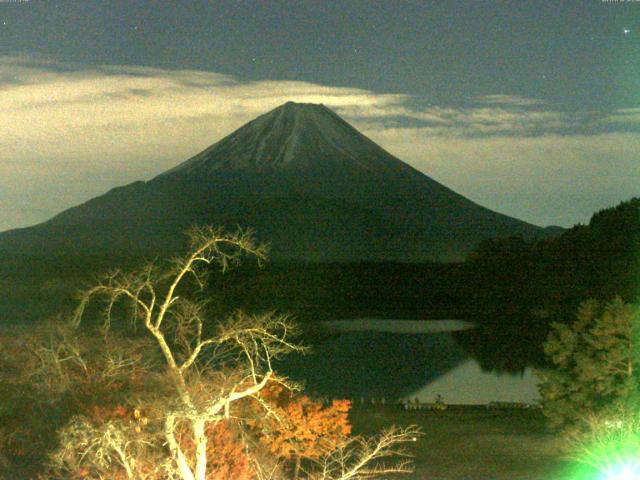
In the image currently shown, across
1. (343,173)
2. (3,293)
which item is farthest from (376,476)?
(343,173)

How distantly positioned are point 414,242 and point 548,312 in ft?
182

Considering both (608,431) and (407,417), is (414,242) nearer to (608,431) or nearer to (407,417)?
(407,417)

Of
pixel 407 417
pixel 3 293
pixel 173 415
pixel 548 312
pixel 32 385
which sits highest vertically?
pixel 173 415

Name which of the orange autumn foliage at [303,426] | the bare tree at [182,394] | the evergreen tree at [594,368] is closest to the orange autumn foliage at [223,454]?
the bare tree at [182,394]

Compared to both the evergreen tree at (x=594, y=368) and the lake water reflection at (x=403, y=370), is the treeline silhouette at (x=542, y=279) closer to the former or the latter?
the lake water reflection at (x=403, y=370)

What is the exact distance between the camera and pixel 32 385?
13062mm

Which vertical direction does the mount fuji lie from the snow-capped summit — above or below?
below

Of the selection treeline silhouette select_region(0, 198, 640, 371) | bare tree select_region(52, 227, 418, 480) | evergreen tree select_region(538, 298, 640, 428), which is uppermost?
bare tree select_region(52, 227, 418, 480)

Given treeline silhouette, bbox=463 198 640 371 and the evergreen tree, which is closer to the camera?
the evergreen tree

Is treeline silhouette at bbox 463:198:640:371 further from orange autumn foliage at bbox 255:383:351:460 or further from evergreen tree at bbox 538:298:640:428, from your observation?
orange autumn foliage at bbox 255:383:351:460

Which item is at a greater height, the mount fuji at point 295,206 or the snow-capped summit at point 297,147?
the snow-capped summit at point 297,147

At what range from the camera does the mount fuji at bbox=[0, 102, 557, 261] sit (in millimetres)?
96750

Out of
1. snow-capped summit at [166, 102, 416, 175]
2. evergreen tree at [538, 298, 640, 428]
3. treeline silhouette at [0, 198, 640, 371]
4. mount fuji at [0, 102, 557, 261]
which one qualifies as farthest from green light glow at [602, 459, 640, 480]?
snow-capped summit at [166, 102, 416, 175]

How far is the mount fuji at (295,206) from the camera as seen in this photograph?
96.8 meters
